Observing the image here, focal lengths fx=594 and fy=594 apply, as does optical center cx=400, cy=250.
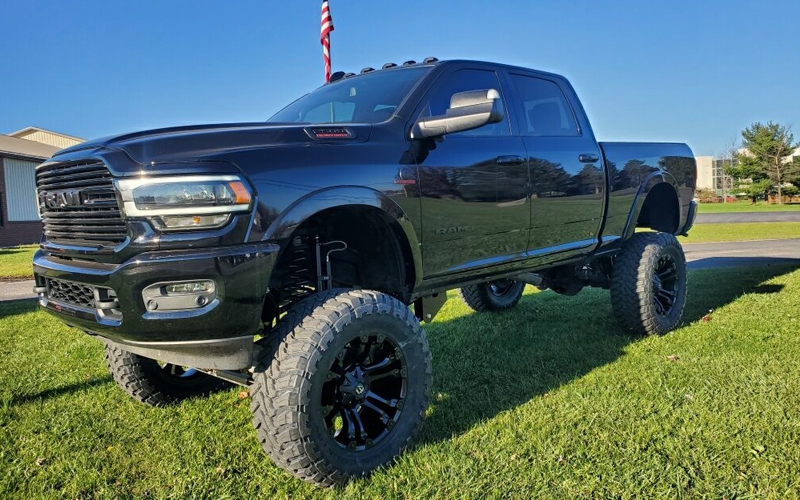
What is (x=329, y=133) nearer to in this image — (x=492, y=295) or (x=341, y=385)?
(x=341, y=385)

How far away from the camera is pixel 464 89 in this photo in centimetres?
403

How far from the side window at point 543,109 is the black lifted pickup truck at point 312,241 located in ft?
0.13

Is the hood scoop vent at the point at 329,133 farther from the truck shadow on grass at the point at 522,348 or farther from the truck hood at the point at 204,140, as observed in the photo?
the truck shadow on grass at the point at 522,348

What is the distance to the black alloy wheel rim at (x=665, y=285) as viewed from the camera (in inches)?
223

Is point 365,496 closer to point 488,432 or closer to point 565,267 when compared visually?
point 488,432

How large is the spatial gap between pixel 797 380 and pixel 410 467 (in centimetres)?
276

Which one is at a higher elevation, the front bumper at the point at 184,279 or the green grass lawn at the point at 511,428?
the front bumper at the point at 184,279

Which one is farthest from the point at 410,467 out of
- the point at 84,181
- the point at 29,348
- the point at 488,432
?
the point at 29,348

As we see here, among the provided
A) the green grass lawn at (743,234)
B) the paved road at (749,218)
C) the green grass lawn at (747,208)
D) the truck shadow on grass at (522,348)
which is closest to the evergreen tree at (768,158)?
the green grass lawn at (747,208)

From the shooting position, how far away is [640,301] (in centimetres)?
528

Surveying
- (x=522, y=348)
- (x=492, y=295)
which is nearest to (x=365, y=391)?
(x=522, y=348)

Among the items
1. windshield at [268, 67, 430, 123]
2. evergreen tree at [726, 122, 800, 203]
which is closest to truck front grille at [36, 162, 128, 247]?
windshield at [268, 67, 430, 123]

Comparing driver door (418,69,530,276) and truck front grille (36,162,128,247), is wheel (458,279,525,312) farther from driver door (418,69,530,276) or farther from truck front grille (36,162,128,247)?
truck front grille (36,162,128,247)

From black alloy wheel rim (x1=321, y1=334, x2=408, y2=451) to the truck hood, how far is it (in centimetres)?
104
